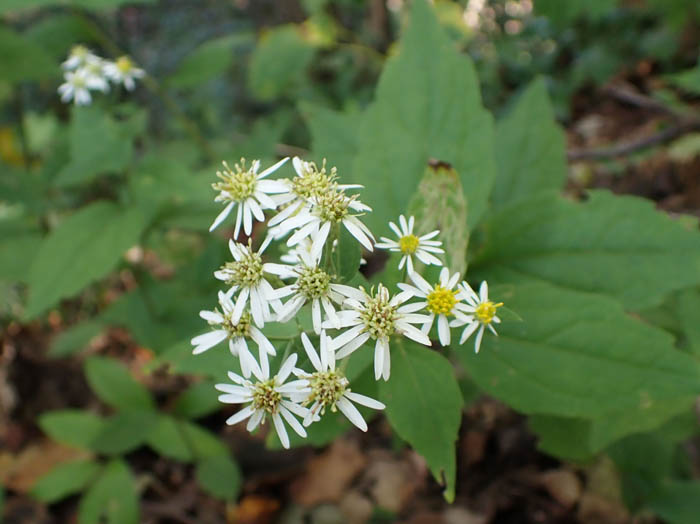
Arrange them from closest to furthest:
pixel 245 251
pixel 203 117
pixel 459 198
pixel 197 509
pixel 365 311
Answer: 1. pixel 365 311
2. pixel 245 251
3. pixel 459 198
4. pixel 197 509
5. pixel 203 117

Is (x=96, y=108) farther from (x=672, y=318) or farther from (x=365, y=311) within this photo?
(x=672, y=318)

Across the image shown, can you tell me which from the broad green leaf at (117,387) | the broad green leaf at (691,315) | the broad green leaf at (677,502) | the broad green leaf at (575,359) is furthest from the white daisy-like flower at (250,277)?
the broad green leaf at (117,387)

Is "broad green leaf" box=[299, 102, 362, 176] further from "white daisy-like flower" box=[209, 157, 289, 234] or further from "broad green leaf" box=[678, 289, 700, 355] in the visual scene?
"broad green leaf" box=[678, 289, 700, 355]

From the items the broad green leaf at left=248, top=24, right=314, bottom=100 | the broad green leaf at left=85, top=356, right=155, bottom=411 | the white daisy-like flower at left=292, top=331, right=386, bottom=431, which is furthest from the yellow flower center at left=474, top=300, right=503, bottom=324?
the broad green leaf at left=248, top=24, right=314, bottom=100

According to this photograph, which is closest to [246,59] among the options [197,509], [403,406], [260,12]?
[260,12]

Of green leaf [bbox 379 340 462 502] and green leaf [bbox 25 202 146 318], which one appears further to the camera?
green leaf [bbox 25 202 146 318]

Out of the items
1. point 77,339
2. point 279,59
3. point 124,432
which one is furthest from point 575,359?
point 279,59
